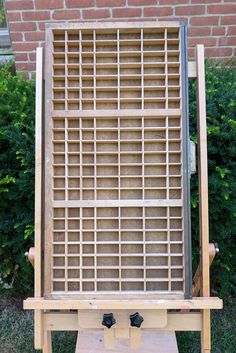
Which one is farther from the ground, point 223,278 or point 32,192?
point 32,192

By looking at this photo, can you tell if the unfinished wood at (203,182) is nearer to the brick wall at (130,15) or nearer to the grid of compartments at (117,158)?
the grid of compartments at (117,158)

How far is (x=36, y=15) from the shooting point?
2.77 m

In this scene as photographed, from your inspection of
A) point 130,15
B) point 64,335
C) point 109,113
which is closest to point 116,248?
point 109,113

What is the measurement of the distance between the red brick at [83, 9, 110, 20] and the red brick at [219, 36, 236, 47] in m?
0.85

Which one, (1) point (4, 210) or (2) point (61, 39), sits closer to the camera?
(2) point (61, 39)

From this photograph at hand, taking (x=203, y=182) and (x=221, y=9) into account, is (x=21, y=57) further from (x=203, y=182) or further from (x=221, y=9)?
(x=203, y=182)

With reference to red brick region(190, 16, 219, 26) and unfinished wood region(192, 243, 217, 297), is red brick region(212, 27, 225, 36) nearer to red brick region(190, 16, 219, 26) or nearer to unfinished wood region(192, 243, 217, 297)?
red brick region(190, 16, 219, 26)

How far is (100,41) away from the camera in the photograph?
153cm

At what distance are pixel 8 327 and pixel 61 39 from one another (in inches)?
72.7

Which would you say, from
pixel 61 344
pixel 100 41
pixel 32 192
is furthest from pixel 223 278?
pixel 100 41

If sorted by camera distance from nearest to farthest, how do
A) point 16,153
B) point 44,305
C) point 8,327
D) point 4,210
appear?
1. point 44,305
2. point 16,153
3. point 4,210
4. point 8,327

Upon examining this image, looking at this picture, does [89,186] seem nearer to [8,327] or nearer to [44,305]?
[44,305]

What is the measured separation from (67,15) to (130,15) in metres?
0.45

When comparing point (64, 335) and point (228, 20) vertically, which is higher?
point (228, 20)
